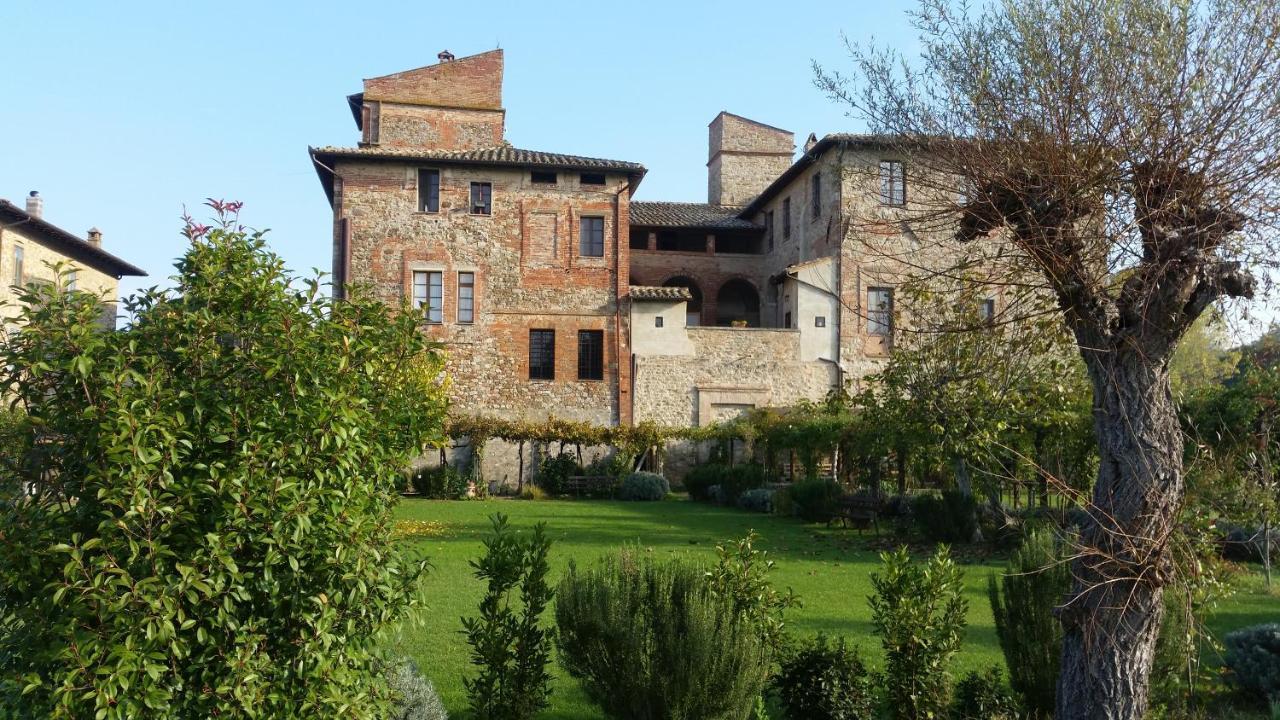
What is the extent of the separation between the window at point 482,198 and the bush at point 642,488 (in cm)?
952

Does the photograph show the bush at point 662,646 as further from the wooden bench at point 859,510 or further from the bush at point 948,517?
the wooden bench at point 859,510

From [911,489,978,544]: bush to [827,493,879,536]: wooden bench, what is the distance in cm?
106

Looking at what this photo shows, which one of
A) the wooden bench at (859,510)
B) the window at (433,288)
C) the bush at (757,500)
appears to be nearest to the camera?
the wooden bench at (859,510)

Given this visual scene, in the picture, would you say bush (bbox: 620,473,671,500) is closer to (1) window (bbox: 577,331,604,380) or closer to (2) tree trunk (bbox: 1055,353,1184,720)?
(1) window (bbox: 577,331,604,380)

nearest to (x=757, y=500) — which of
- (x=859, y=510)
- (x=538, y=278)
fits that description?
(x=859, y=510)

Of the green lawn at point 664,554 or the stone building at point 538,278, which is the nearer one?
the green lawn at point 664,554

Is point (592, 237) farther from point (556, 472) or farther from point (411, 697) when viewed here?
point (411, 697)

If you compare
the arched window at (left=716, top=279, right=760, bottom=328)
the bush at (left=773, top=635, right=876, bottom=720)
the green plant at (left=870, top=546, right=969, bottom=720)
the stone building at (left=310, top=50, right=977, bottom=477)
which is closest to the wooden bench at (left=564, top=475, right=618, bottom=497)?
the stone building at (left=310, top=50, right=977, bottom=477)

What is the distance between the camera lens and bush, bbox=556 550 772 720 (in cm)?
486

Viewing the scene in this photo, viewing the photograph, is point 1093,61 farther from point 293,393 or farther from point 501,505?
point 501,505

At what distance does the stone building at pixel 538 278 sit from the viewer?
2767 centimetres

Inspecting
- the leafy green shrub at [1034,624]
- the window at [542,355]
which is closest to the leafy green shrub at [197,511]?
the leafy green shrub at [1034,624]

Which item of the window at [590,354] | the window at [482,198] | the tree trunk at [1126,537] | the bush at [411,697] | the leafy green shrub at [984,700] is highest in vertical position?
the window at [482,198]

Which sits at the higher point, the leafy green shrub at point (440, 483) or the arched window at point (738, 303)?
the arched window at point (738, 303)
